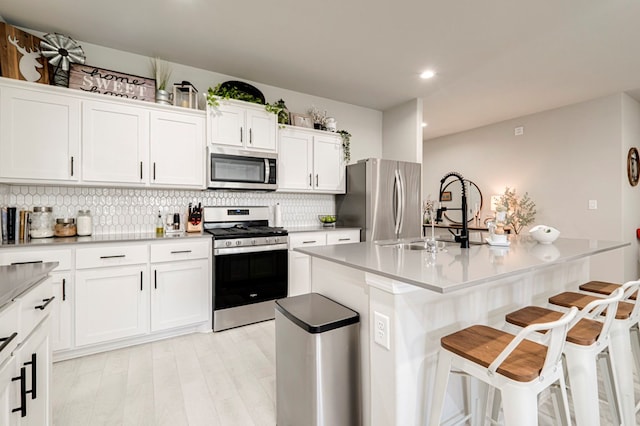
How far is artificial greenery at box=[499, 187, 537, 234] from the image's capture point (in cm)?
492

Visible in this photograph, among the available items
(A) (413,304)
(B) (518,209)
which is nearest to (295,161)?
(A) (413,304)

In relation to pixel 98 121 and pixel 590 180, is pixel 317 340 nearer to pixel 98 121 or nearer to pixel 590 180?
pixel 98 121

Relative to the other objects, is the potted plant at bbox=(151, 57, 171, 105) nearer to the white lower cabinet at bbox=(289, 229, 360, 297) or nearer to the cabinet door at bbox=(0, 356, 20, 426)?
the white lower cabinet at bbox=(289, 229, 360, 297)

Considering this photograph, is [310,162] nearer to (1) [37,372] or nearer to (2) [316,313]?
(2) [316,313]

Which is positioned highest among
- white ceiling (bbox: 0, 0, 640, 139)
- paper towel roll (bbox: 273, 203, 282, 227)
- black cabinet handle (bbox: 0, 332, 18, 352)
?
white ceiling (bbox: 0, 0, 640, 139)

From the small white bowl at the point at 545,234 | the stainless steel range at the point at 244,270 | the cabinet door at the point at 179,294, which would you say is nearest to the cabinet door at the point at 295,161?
the stainless steel range at the point at 244,270

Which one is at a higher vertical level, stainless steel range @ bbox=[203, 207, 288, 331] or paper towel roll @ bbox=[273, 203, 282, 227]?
paper towel roll @ bbox=[273, 203, 282, 227]

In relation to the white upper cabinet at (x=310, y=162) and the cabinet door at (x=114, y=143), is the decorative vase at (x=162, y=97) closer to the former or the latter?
the cabinet door at (x=114, y=143)

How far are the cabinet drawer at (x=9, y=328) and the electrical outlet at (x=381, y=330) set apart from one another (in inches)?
50.0

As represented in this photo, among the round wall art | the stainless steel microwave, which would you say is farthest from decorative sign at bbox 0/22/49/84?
the round wall art

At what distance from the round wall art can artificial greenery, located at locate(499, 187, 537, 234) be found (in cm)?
116

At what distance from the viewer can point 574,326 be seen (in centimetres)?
141

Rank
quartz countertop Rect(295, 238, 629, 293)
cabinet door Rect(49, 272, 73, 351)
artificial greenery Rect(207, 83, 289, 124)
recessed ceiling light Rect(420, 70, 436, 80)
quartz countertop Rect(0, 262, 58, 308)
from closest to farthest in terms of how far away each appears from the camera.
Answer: quartz countertop Rect(0, 262, 58, 308)
quartz countertop Rect(295, 238, 629, 293)
cabinet door Rect(49, 272, 73, 351)
artificial greenery Rect(207, 83, 289, 124)
recessed ceiling light Rect(420, 70, 436, 80)

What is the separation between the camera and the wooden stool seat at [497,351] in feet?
3.47
